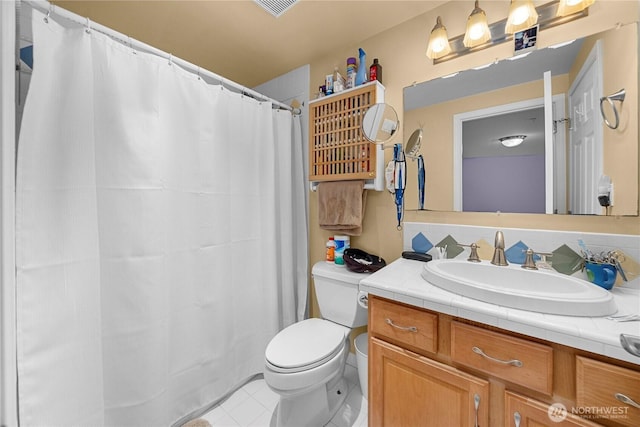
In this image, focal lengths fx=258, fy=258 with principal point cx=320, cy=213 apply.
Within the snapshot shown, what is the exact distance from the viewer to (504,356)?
2.59 feet

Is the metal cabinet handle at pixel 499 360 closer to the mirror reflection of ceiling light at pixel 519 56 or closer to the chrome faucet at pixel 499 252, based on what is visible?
the chrome faucet at pixel 499 252

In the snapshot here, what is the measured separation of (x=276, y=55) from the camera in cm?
184

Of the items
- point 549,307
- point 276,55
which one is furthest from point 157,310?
point 276,55

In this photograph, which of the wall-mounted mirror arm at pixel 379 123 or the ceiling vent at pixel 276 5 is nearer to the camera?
the ceiling vent at pixel 276 5

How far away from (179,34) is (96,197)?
1174 mm

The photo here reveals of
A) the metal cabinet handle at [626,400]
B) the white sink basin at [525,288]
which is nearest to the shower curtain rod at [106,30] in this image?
the white sink basin at [525,288]

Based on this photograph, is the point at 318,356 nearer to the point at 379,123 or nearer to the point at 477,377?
the point at 477,377

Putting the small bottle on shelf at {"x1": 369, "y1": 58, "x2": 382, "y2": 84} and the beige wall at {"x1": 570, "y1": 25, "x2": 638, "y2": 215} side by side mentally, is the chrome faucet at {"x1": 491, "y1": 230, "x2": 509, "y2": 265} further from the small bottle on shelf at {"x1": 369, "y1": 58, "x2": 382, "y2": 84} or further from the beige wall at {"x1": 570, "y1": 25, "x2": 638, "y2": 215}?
the small bottle on shelf at {"x1": 369, "y1": 58, "x2": 382, "y2": 84}

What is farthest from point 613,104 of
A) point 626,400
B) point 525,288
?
point 626,400

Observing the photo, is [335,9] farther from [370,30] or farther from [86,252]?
[86,252]

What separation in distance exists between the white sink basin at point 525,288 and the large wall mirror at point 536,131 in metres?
0.30

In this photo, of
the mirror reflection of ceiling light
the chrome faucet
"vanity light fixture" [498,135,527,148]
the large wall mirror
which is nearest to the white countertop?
the chrome faucet

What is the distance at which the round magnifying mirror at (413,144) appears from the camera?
4.76 feet

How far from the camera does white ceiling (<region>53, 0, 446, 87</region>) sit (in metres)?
1.37
